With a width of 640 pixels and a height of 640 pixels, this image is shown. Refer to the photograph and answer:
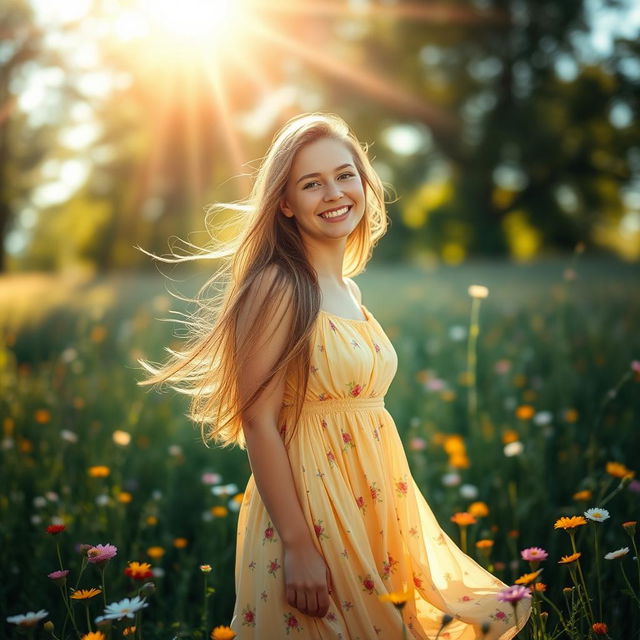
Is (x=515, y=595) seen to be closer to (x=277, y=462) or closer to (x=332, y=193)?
(x=277, y=462)

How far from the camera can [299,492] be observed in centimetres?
188

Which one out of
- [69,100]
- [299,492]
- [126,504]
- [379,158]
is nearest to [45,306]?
[126,504]

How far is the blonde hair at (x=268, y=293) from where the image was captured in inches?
74.7

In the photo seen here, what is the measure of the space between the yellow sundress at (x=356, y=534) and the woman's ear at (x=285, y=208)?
354 mm

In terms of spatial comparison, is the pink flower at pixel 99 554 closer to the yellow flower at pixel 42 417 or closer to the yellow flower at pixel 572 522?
the yellow flower at pixel 572 522

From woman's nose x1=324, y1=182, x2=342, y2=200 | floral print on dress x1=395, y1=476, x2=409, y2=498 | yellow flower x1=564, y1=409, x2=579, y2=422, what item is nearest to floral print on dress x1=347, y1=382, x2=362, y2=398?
floral print on dress x1=395, y1=476, x2=409, y2=498

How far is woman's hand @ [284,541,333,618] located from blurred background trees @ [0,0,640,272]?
1704cm

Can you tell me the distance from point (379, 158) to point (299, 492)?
20917 mm

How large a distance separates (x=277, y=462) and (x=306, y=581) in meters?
0.30

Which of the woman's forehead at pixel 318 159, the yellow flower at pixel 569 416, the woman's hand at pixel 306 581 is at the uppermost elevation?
the woman's forehead at pixel 318 159

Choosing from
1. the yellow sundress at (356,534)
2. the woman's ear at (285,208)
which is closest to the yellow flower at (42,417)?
the yellow sundress at (356,534)

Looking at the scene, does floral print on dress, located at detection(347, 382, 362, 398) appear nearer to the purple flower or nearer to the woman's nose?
the woman's nose

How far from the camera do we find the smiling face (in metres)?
2.07

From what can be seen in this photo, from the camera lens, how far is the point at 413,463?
3.42m
